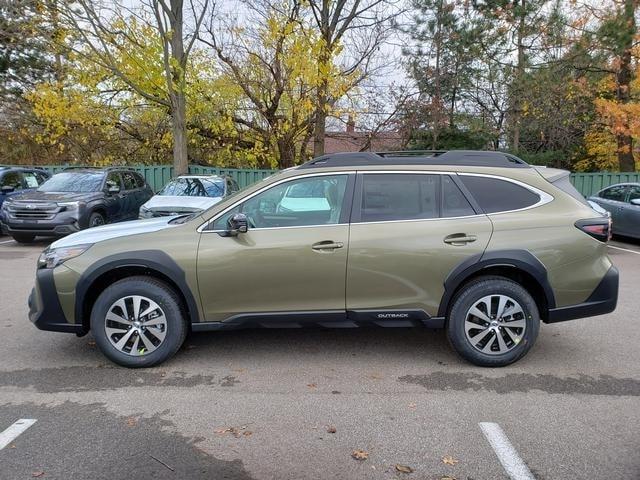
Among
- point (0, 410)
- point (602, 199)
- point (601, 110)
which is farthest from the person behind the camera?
point (601, 110)

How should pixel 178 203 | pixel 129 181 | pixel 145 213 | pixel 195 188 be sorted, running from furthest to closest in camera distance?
pixel 129 181
pixel 195 188
pixel 178 203
pixel 145 213

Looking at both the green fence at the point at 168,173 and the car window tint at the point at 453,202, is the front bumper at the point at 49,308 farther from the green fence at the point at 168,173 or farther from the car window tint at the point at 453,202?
the green fence at the point at 168,173

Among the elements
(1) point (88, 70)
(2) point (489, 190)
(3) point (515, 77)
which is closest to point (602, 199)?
(3) point (515, 77)

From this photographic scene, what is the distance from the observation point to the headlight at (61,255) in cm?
424

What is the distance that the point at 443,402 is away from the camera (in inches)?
146

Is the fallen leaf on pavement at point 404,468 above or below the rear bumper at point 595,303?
below

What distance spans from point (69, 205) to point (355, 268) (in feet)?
28.2

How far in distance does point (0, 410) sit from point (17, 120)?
998 inches

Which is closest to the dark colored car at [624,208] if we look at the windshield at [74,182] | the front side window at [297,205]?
the front side window at [297,205]

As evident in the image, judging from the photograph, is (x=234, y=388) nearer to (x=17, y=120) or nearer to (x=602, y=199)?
(x=602, y=199)

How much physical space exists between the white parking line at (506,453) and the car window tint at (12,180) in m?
13.3

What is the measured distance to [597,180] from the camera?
57.2 feet

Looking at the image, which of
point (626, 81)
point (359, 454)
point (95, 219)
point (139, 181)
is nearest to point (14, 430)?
point (359, 454)

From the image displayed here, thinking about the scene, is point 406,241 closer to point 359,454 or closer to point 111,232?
point 359,454
